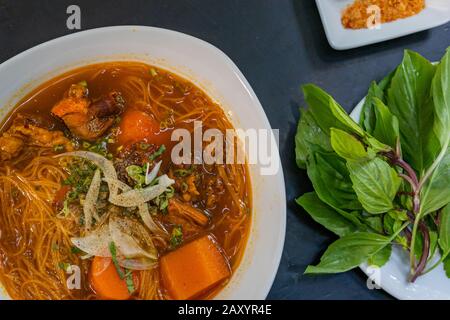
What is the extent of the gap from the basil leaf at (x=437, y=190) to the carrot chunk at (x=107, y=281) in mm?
1521

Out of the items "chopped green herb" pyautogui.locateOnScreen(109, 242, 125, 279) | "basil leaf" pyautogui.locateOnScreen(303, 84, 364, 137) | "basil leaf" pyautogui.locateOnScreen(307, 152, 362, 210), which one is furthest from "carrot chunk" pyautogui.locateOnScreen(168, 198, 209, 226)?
"basil leaf" pyautogui.locateOnScreen(303, 84, 364, 137)

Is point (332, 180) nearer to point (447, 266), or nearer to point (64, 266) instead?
point (447, 266)

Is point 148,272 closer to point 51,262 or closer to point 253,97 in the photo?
point 51,262

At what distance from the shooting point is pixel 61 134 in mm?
2408

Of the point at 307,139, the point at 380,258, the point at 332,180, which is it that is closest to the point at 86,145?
the point at 307,139

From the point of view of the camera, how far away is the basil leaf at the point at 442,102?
212 cm

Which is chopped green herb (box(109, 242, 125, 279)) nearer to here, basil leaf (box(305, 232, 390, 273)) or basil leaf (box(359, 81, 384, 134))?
basil leaf (box(305, 232, 390, 273))

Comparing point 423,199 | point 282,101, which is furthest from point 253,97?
point 423,199

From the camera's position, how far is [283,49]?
268 centimetres

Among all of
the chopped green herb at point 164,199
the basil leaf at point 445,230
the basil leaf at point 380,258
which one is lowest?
the basil leaf at point 380,258

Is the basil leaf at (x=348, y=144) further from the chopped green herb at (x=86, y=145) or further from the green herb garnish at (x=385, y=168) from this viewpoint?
the chopped green herb at (x=86, y=145)

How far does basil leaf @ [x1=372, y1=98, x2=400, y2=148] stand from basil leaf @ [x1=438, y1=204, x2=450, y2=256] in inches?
17.0

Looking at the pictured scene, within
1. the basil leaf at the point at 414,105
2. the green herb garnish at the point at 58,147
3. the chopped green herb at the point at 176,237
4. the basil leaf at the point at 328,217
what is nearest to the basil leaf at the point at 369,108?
the basil leaf at the point at 414,105

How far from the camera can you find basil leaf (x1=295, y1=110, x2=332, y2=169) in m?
2.39
